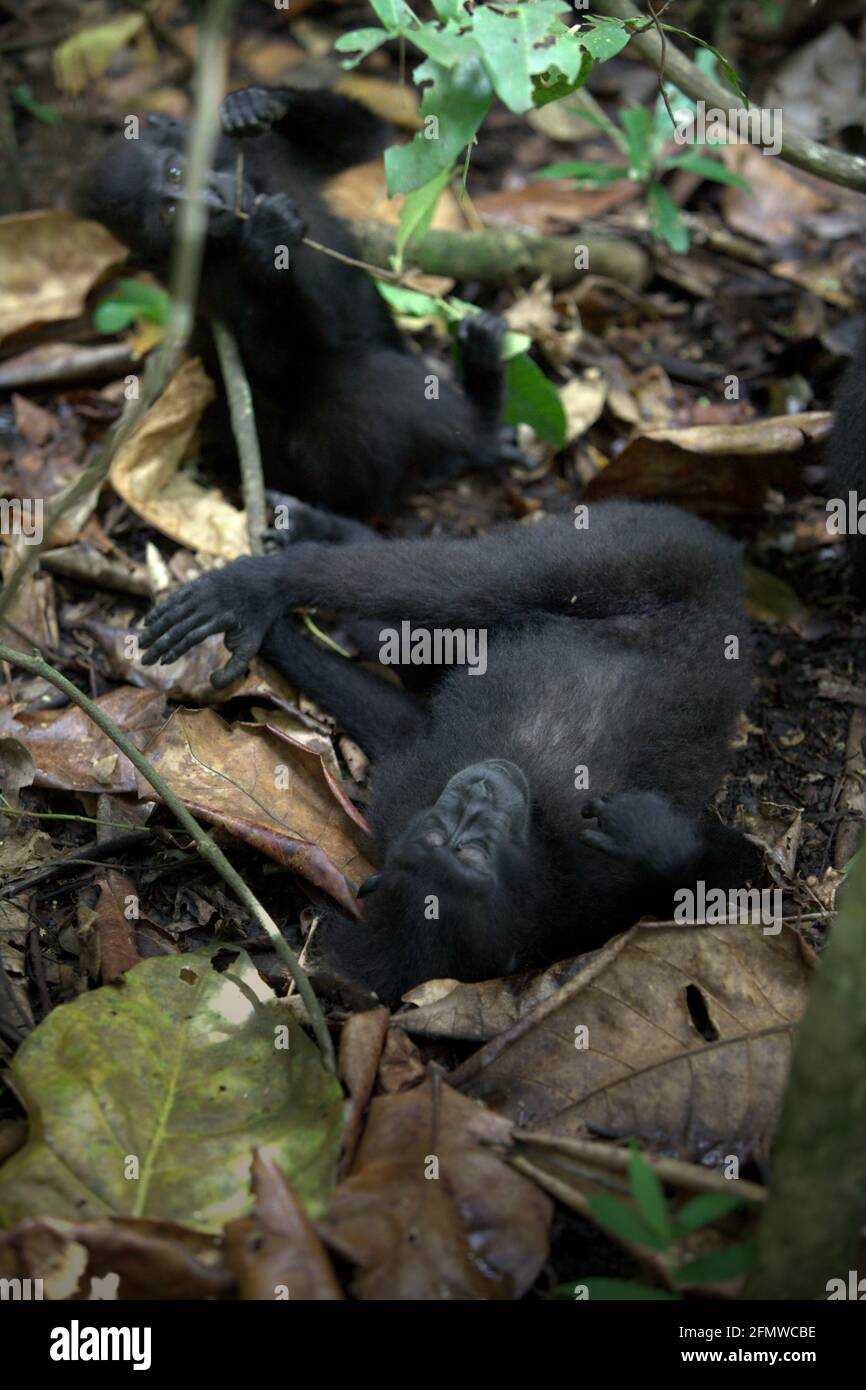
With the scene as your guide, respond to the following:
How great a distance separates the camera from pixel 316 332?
5832 millimetres

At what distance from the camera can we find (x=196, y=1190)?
9.62 ft

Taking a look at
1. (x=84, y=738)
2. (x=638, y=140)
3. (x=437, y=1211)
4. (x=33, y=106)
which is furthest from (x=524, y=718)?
(x=33, y=106)

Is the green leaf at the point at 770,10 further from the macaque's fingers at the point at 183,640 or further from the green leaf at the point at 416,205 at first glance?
the macaque's fingers at the point at 183,640

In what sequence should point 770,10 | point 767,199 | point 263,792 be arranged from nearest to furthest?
1. point 263,792
2. point 770,10
3. point 767,199

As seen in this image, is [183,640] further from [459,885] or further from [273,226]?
[273,226]

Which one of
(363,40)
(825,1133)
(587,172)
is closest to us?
(825,1133)

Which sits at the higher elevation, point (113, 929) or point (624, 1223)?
point (113, 929)

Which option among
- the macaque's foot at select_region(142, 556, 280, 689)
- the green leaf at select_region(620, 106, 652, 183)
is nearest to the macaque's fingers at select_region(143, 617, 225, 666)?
the macaque's foot at select_region(142, 556, 280, 689)

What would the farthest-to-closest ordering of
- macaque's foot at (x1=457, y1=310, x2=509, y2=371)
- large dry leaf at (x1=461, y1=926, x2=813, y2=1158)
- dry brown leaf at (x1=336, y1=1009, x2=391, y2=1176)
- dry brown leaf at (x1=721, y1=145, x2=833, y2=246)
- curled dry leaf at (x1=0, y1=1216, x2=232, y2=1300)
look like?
dry brown leaf at (x1=721, y1=145, x2=833, y2=246), macaque's foot at (x1=457, y1=310, x2=509, y2=371), large dry leaf at (x1=461, y1=926, x2=813, y2=1158), dry brown leaf at (x1=336, y1=1009, x2=391, y2=1176), curled dry leaf at (x1=0, y1=1216, x2=232, y2=1300)

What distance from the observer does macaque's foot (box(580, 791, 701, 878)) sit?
3684 mm

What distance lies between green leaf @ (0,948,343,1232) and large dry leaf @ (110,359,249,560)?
7.93 feet

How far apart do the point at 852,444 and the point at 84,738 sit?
314cm

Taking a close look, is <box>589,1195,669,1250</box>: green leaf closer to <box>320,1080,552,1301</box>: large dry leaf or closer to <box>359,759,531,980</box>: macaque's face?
<box>320,1080,552,1301</box>: large dry leaf
